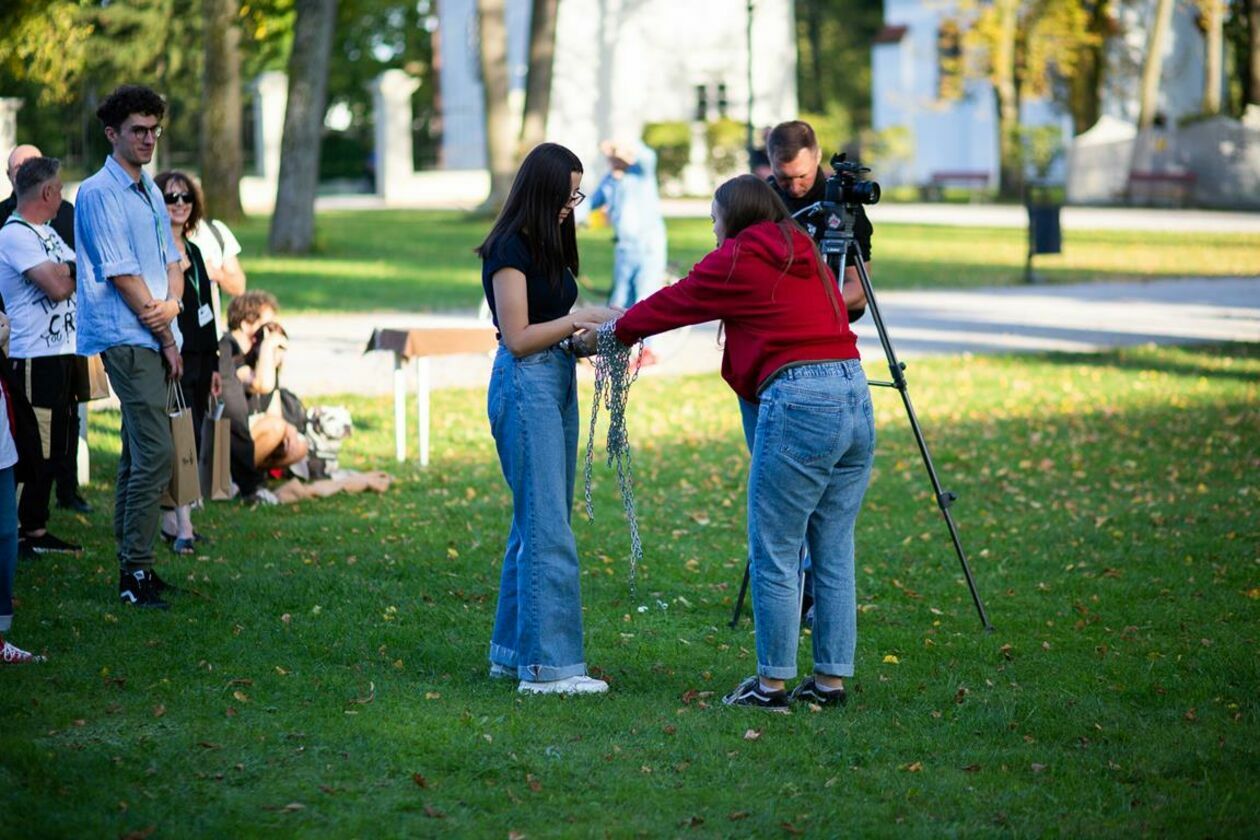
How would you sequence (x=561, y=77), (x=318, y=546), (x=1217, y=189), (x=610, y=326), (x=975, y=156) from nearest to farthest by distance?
(x=610, y=326)
(x=318, y=546)
(x=1217, y=189)
(x=561, y=77)
(x=975, y=156)

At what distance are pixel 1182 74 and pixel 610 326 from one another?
5381 centimetres

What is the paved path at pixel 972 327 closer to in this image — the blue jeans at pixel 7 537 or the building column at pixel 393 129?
the blue jeans at pixel 7 537

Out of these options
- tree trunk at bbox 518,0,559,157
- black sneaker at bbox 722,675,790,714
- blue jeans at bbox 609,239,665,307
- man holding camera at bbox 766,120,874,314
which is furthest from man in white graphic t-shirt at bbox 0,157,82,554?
tree trunk at bbox 518,0,559,157

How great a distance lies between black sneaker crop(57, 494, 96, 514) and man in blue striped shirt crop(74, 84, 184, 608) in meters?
2.49

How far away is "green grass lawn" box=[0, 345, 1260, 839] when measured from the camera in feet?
16.0

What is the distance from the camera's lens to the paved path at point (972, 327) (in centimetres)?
1612

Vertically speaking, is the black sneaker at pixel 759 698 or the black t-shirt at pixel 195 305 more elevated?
the black t-shirt at pixel 195 305

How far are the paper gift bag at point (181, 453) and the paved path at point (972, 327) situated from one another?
6629 millimetres

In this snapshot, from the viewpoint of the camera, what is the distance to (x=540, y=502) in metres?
5.91

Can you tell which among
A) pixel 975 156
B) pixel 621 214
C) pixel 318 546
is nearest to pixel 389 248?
pixel 621 214

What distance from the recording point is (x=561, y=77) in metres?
51.1

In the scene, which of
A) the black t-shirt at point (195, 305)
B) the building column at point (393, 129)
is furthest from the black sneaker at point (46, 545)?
the building column at point (393, 129)

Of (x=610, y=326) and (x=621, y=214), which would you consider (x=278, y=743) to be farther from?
(x=621, y=214)

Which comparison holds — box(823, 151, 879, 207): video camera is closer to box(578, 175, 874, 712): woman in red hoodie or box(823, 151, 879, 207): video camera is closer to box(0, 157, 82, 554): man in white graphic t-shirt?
box(578, 175, 874, 712): woman in red hoodie
